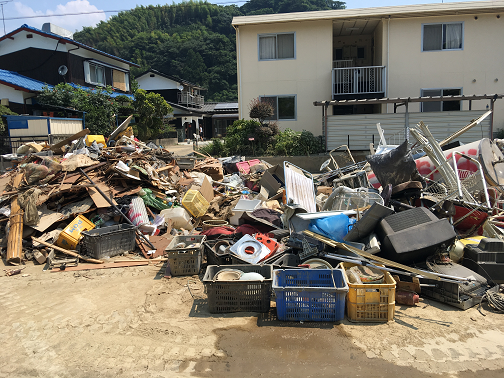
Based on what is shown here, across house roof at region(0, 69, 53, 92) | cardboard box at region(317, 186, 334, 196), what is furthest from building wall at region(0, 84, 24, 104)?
cardboard box at region(317, 186, 334, 196)

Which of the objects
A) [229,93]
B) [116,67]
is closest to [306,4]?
[229,93]

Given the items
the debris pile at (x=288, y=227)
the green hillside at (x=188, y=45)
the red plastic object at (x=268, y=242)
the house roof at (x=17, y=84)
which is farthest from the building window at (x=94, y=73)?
the green hillside at (x=188, y=45)

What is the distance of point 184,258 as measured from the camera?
561 cm

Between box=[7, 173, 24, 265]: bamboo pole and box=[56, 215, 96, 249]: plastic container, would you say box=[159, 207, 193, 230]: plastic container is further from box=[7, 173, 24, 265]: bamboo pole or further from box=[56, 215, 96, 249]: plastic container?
box=[7, 173, 24, 265]: bamboo pole

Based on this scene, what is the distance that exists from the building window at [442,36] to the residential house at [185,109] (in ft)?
73.2

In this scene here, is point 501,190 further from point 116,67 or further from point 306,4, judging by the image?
point 306,4

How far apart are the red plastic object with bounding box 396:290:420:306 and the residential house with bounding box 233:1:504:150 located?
1060 cm

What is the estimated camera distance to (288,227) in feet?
20.7

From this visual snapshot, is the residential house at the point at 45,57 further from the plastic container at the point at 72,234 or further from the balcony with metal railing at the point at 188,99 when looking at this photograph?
the plastic container at the point at 72,234

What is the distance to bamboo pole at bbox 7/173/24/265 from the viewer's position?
6355mm

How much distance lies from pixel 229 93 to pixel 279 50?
125ft

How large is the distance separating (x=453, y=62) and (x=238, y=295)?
628 inches

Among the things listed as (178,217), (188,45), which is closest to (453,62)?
(178,217)

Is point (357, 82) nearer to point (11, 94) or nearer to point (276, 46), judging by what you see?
point (276, 46)
